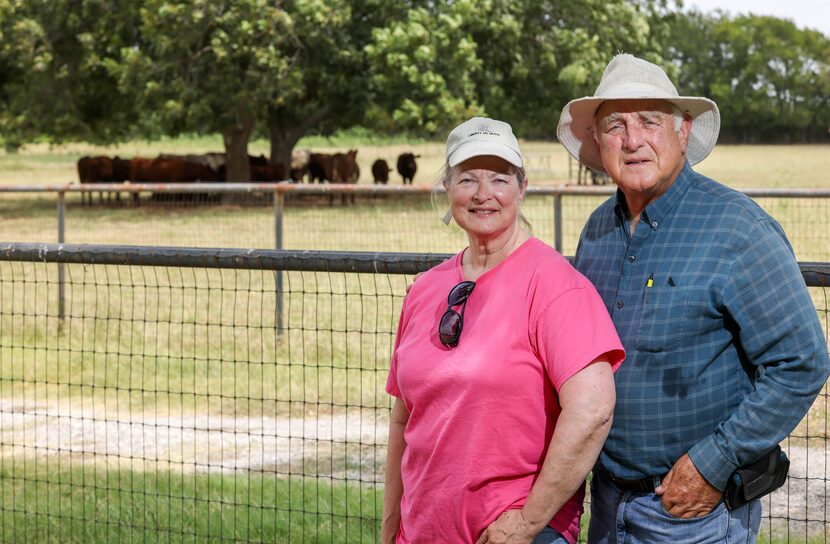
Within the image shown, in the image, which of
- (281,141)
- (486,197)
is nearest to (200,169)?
(281,141)

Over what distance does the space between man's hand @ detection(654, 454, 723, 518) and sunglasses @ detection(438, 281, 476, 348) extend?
594 mm

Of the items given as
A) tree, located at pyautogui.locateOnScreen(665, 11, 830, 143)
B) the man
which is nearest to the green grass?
the man

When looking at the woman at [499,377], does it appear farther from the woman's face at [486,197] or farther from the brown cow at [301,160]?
the brown cow at [301,160]

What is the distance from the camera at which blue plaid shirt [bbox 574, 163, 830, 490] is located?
262 centimetres

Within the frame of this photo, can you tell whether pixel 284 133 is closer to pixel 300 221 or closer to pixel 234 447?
pixel 300 221

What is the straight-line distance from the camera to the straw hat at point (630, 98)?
2838 mm

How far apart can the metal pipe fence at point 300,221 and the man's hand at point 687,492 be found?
7.00 m

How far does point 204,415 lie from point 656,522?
5608 millimetres

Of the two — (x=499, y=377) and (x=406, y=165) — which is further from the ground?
(x=499, y=377)

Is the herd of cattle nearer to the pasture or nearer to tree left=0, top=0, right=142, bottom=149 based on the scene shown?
tree left=0, top=0, right=142, bottom=149

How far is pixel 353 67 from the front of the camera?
32438mm

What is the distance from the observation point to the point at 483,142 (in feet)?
9.47

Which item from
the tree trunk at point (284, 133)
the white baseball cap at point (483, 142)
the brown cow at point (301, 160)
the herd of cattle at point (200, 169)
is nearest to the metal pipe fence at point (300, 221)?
the herd of cattle at point (200, 169)

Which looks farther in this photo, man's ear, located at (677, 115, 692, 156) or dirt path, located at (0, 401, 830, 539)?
dirt path, located at (0, 401, 830, 539)
